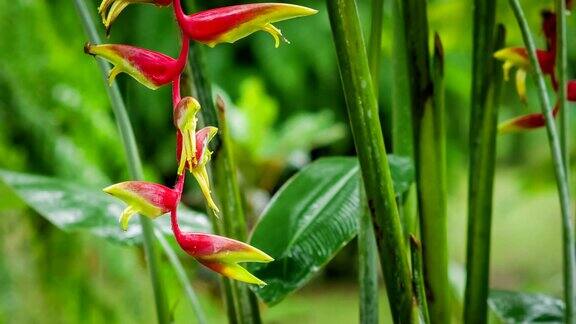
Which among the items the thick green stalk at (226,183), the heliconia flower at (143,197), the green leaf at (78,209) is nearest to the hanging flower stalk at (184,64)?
the heliconia flower at (143,197)

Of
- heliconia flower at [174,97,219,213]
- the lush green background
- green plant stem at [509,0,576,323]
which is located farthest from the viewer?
the lush green background

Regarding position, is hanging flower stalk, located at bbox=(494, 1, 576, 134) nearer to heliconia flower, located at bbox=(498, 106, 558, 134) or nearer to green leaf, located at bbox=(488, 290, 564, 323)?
heliconia flower, located at bbox=(498, 106, 558, 134)

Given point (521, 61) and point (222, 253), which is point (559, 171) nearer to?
point (521, 61)

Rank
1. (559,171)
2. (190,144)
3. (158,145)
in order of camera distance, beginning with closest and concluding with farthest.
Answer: (190,144) → (559,171) → (158,145)

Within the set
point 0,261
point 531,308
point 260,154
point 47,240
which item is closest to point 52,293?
point 47,240

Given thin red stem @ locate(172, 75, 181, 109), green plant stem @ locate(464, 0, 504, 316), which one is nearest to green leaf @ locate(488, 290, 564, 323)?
green plant stem @ locate(464, 0, 504, 316)

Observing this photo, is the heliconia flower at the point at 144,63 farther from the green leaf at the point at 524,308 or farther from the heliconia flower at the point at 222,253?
the green leaf at the point at 524,308

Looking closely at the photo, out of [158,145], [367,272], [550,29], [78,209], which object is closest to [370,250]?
[367,272]
